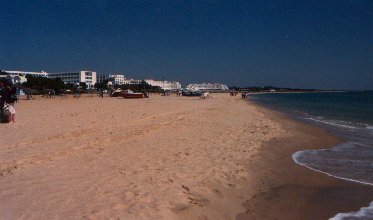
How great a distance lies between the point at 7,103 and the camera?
13633 millimetres

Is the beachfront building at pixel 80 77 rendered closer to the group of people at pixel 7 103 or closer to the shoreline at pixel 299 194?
the group of people at pixel 7 103

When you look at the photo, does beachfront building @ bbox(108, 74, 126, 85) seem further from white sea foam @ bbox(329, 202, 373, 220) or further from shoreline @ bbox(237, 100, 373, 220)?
white sea foam @ bbox(329, 202, 373, 220)

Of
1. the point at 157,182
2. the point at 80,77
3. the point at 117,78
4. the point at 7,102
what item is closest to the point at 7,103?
the point at 7,102

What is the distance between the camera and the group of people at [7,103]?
1322 cm

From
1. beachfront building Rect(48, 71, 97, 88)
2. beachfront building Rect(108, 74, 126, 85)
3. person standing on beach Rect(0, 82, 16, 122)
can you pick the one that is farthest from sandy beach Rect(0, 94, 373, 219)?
beachfront building Rect(108, 74, 126, 85)

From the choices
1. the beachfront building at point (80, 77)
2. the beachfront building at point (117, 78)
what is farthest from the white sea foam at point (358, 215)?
the beachfront building at point (117, 78)

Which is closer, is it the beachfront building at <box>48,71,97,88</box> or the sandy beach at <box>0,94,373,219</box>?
the sandy beach at <box>0,94,373,219</box>

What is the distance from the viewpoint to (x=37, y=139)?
9.18m

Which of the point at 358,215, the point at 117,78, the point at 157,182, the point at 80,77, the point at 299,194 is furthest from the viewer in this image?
the point at 117,78

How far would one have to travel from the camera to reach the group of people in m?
13.2

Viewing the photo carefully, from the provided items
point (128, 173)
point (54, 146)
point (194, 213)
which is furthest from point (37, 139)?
point (194, 213)

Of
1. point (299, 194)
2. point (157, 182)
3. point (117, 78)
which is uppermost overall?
point (117, 78)

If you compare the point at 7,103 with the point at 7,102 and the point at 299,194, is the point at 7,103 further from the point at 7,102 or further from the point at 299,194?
the point at 299,194

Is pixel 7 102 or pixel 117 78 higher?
pixel 117 78
